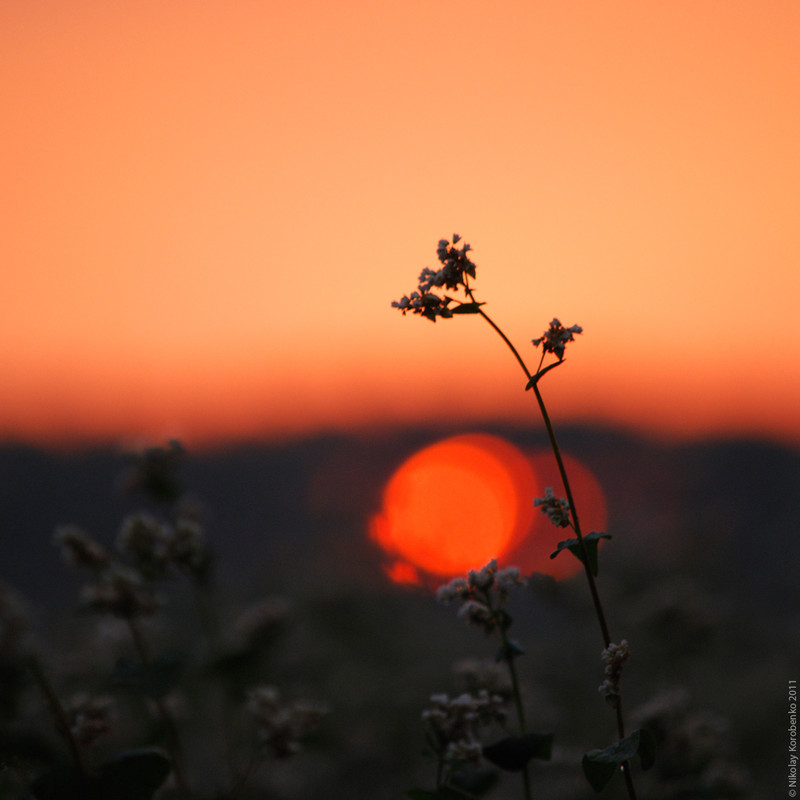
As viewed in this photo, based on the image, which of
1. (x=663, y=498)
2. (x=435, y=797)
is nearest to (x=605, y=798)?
(x=435, y=797)

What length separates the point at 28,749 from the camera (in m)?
3.85

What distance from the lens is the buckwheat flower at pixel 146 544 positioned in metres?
4.61

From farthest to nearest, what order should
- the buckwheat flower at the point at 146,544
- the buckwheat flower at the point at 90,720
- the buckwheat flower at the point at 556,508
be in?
the buckwheat flower at the point at 146,544
the buckwheat flower at the point at 90,720
the buckwheat flower at the point at 556,508

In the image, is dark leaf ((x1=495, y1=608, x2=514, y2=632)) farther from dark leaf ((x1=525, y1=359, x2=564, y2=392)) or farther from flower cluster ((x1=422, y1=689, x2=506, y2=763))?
dark leaf ((x1=525, y1=359, x2=564, y2=392))

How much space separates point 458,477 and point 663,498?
25.0ft

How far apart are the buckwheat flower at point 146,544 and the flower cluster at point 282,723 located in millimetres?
1007

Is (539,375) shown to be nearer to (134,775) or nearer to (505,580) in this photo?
(505,580)

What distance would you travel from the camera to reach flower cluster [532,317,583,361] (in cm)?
284

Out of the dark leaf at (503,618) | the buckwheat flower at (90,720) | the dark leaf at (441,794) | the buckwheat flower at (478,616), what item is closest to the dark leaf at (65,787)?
the buckwheat flower at (90,720)

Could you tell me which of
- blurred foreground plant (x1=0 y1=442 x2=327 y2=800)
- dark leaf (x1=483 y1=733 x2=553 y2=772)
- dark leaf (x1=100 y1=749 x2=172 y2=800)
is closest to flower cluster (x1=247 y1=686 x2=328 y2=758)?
blurred foreground plant (x1=0 y1=442 x2=327 y2=800)

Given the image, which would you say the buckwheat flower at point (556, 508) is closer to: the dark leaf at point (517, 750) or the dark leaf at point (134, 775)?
the dark leaf at point (517, 750)

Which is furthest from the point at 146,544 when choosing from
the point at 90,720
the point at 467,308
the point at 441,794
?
the point at 467,308

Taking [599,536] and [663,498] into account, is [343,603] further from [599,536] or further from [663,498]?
[663,498]

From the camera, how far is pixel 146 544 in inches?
185
